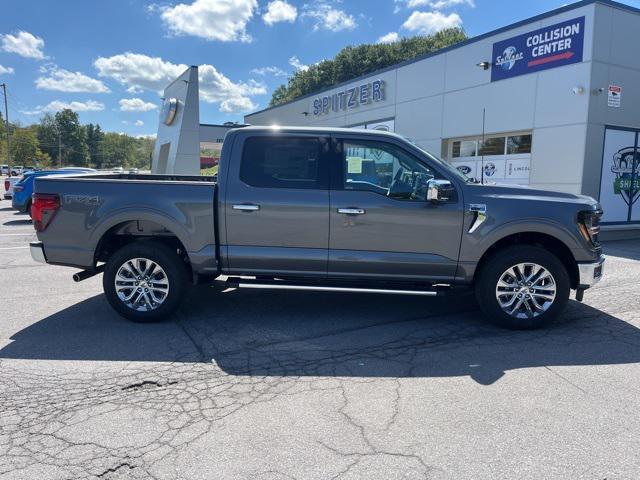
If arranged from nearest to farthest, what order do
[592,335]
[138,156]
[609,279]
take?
[592,335] → [609,279] → [138,156]

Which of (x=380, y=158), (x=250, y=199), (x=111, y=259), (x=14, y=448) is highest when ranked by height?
(x=380, y=158)

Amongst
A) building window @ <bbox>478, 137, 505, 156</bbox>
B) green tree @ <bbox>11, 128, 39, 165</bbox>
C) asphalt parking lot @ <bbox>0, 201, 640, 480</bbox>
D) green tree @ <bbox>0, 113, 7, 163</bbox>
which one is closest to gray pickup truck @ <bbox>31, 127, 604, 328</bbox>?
asphalt parking lot @ <bbox>0, 201, 640, 480</bbox>

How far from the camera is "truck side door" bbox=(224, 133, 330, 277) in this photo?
4859 mm

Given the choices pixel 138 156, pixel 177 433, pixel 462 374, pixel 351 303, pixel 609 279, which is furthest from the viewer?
pixel 138 156

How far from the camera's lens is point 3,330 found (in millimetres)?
4848

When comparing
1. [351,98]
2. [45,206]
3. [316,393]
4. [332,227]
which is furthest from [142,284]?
[351,98]

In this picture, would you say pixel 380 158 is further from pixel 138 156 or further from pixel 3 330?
pixel 138 156

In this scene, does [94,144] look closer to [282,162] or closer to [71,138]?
[71,138]

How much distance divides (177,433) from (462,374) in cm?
226

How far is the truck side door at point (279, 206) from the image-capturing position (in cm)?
486

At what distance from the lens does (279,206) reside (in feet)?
15.9

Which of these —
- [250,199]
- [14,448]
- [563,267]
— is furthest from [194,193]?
[563,267]

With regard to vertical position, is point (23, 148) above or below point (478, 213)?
above

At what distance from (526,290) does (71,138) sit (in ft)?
419
